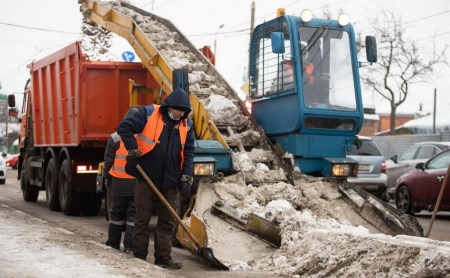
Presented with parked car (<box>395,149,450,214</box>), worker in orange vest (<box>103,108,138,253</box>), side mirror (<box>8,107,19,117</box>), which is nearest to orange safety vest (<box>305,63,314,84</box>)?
worker in orange vest (<box>103,108,138,253</box>)

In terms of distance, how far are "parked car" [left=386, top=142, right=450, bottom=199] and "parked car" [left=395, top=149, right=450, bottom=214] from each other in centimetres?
238

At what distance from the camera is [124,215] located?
8.27 meters

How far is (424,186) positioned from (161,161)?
8.12 metres

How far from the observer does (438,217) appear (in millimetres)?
14531

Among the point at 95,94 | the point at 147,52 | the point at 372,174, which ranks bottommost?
the point at 372,174

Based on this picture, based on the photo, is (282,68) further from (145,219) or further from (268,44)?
(145,219)

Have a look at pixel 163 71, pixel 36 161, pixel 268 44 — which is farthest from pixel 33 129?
pixel 268 44

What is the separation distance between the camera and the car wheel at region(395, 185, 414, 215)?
14.3m

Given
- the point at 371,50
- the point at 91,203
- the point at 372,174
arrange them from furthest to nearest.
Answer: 1. the point at 372,174
2. the point at 91,203
3. the point at 371,50

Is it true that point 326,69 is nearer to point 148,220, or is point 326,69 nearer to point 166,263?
point 148,220

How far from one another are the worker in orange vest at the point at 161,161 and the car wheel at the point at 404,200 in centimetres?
821

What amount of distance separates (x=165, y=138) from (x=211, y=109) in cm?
275

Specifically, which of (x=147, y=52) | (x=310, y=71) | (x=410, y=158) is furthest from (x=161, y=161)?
(x=410, y=158)

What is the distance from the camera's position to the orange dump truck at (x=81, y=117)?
12.3m
